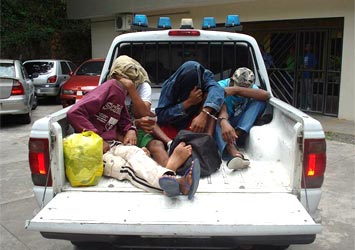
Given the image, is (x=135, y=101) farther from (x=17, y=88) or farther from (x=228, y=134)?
(x=17, y=88)

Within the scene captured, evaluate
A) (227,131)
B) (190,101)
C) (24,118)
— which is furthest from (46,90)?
(227,131)

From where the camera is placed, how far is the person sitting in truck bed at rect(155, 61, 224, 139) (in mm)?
3676

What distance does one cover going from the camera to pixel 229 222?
247cm

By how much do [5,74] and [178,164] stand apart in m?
7.69

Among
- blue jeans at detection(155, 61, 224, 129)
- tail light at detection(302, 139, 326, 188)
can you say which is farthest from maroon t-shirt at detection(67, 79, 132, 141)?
tail light at detection(302, 139, 326, 188)

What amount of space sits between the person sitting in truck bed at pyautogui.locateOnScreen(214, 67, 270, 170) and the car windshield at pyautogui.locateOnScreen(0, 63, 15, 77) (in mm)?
7007

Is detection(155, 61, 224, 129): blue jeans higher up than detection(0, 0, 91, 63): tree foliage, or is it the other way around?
detection(0, 0, 91, 63): tree foliage

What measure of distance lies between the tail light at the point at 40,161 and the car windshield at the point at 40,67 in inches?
475

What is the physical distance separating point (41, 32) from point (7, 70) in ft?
40.8

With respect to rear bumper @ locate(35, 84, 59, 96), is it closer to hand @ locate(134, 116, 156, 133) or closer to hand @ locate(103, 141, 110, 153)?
hand @ locate(134, 116, 156, 133)

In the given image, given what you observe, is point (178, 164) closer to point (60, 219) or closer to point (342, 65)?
point (60, 219)

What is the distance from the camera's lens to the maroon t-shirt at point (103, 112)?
Result: 11.0ft

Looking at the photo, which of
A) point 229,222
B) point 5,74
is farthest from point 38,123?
point 5,74

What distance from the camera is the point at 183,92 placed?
12.9 ft
